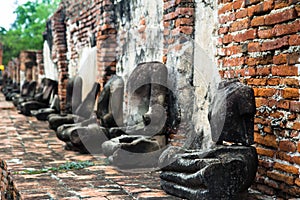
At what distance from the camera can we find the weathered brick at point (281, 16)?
3742mm

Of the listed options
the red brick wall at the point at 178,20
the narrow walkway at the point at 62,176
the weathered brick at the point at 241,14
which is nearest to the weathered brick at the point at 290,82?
the weathered brick at the point at 241,14

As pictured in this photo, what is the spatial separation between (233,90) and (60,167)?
2491 mm

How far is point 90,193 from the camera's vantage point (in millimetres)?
4262

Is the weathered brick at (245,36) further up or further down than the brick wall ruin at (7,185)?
further up

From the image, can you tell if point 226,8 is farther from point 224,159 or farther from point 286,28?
point 224,159

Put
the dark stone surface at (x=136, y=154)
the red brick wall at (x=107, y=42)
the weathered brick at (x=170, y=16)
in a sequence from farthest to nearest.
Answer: the red brick wall at (x=107, y=42), the weathered brick at (x=170, y=16), the dark stone surface at (x=136, y=154)

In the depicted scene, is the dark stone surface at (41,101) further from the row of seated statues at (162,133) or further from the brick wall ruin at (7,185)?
the brick wall ruin at (7,185)

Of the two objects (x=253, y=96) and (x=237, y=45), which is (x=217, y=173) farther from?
(x=237, y=45)

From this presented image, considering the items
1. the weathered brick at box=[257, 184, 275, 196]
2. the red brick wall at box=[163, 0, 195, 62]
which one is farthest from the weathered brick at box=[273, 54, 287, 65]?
the red brick wall at box=[163, 0, 195, 62]

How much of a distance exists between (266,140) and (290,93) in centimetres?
52

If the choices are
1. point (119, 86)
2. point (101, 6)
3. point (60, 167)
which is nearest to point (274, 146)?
point (60, 167)

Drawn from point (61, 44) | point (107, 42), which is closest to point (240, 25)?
point (107, 42)

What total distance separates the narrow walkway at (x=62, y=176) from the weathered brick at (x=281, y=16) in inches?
67.3

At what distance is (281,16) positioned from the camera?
3875mm
